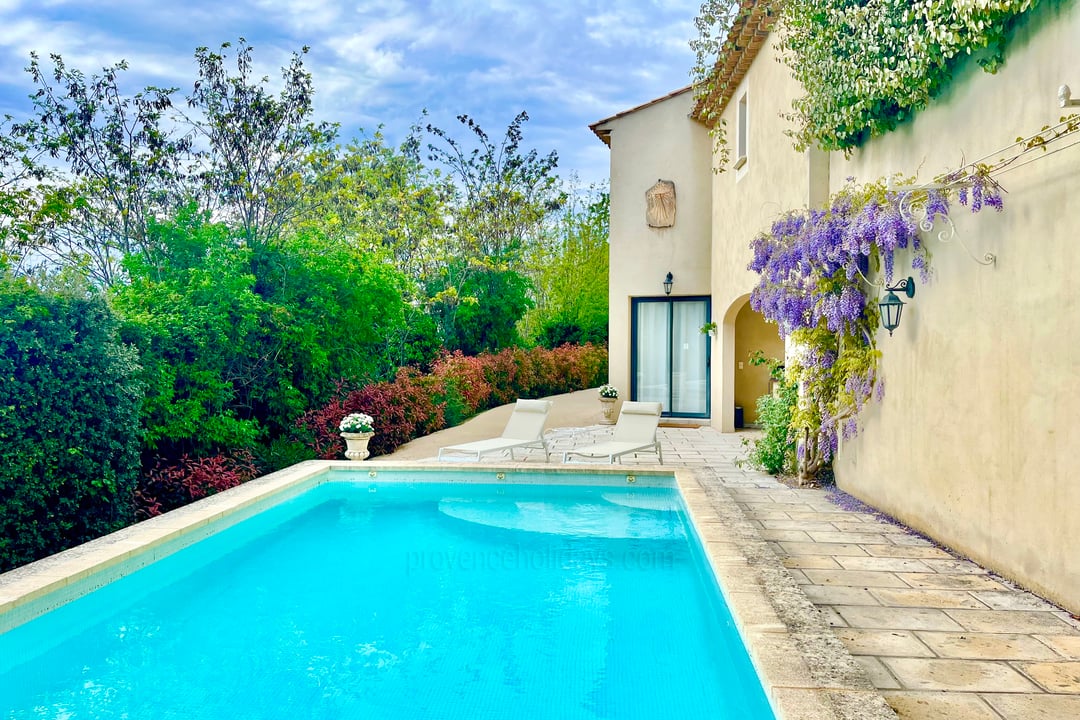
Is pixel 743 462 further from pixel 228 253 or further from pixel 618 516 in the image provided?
pixel 228 253

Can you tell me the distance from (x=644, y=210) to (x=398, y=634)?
10.7m

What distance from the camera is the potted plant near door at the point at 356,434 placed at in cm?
932

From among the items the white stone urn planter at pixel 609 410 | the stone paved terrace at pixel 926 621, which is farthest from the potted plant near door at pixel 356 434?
the white stone urn planter at pixel 609 410

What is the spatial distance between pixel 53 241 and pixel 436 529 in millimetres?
6521

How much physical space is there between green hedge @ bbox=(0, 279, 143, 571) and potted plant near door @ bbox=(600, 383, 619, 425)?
8.74 meters

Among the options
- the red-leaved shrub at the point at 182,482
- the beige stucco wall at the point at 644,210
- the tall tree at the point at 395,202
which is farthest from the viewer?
the tall tree at the point at 395,202

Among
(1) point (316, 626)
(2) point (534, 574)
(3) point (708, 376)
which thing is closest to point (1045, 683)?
(2) point (534, 574)

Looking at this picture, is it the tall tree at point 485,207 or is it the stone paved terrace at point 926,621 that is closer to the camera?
the stone paved terrace at point 926,621

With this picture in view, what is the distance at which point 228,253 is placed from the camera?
8.59 meters

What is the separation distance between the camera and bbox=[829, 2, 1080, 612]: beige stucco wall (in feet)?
12.7

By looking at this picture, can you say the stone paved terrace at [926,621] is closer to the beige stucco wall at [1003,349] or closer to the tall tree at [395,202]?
the beige stucco wall at [1003,349]

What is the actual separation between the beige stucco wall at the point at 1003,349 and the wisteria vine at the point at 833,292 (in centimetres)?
35

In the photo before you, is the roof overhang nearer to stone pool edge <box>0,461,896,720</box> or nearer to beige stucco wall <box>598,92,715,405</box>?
beige stucco wall <box>598,92,715,405</box>

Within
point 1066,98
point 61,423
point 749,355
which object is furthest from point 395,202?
point 1066,98
